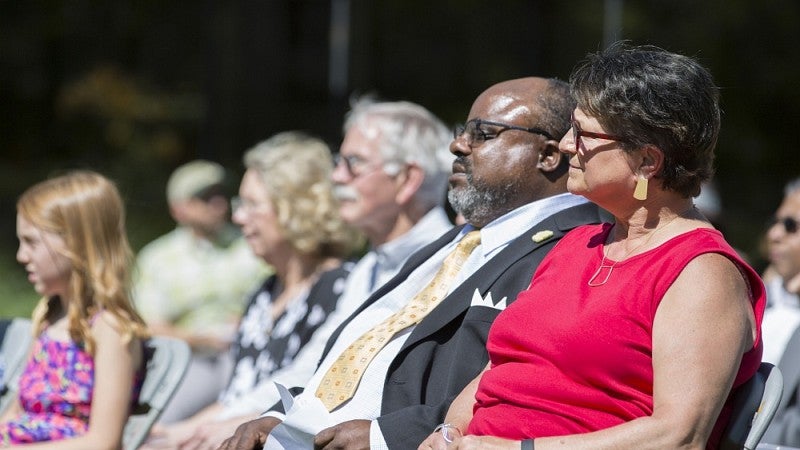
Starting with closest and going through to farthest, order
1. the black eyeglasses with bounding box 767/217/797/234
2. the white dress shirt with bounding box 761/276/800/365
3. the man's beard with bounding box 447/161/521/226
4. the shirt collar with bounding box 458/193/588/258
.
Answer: the shirt collar with bounding box 458/193/588/258 → the man's beard with bounding box 447/161/521/226 → the white dress shirt with bounding box 761/276/800/365 → the black eyeglasses with bounding box 767/217/797/234

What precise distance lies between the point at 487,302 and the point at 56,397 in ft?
5.17

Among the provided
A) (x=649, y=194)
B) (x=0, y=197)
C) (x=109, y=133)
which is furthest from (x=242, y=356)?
(x=109, y=133)

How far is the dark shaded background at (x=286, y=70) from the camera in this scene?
42.2ft

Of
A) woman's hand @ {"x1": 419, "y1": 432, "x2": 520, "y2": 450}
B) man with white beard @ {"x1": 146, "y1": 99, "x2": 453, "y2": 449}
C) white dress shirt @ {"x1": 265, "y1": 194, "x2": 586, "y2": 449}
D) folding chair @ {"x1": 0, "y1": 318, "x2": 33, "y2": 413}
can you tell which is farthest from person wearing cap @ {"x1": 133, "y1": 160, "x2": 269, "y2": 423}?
woman's hand @ {"x1": 419, "y1": 432, "x2": 520, "y2": 450}

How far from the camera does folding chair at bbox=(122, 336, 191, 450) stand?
3.84 m

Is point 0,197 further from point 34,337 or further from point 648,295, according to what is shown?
point 648,295

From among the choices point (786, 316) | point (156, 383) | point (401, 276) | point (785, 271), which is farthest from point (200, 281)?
point (786, 316)

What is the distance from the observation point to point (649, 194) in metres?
2.59

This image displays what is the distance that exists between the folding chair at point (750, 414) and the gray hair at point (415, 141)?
232cm

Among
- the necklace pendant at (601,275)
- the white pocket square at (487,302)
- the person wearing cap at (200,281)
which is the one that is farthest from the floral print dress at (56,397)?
the necklace pendant at (601,275)

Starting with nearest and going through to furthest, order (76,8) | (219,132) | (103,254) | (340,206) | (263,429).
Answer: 1. (263,429)
2. (103,254)
3. (340,206)
4. (219,132)
5. (76,8)

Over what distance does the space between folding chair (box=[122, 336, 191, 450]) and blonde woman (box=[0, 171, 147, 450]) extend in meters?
0.05

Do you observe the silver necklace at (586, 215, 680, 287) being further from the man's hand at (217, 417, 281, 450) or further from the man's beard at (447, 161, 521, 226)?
the man's hand at (217, 417, 281, 450)

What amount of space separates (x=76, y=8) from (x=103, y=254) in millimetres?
13633
